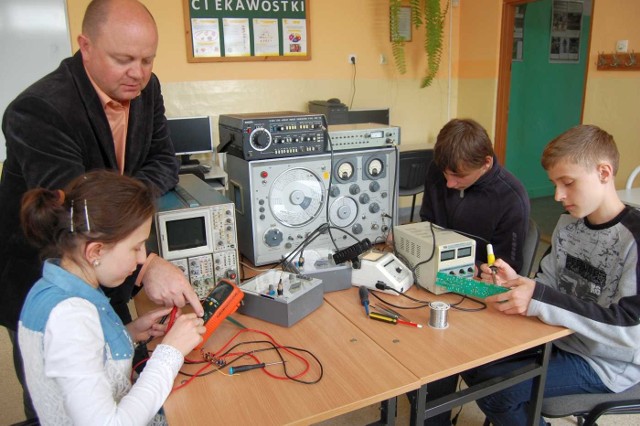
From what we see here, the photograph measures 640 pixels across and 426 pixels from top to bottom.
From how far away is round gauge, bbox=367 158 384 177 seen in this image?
1884 mm

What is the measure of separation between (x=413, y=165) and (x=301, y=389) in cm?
315

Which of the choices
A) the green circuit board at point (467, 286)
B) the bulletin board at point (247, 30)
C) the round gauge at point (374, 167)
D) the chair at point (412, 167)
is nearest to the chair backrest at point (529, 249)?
the green circuit board at point (467, 286)

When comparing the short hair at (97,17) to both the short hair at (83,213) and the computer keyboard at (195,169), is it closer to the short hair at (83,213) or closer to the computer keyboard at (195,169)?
the short hair at (83,213)

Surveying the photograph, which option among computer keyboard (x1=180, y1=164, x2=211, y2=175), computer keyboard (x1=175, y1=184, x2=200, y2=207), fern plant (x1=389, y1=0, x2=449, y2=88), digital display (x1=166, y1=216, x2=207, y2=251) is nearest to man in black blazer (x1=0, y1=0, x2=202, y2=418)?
digital display (x1=166, y1=216, x2=207, y2=251)

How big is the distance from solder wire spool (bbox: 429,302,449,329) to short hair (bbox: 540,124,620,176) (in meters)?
0.55

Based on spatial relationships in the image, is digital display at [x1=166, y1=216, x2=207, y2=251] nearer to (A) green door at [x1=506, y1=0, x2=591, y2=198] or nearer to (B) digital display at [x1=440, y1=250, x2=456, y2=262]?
(B) digital display at [x1=440, y1=250, x2=456, y2=262]

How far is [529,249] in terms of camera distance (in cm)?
183

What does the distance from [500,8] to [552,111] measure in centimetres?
152

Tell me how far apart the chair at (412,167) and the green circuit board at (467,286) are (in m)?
2.55

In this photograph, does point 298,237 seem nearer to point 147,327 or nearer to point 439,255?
point 439,255

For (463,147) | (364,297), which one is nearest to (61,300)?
(364,297)

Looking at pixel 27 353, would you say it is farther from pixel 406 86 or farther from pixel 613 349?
pixel 406 86

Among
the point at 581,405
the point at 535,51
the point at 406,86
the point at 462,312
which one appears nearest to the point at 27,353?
the point at 462,312

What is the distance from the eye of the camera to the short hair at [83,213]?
102cm
